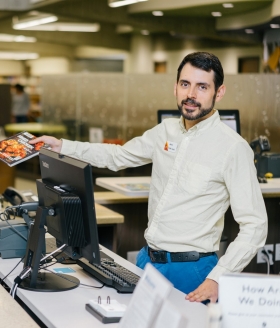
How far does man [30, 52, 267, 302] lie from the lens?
2.47 m

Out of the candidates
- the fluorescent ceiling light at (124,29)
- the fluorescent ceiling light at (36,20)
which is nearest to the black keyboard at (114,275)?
the fluorescent ceiling light at (36,20)

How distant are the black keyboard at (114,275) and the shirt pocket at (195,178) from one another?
1.43 ft

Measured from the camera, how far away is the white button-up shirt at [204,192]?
7.77ft

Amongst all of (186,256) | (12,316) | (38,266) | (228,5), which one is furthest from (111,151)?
(228,5)

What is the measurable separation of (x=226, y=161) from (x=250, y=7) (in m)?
7.73

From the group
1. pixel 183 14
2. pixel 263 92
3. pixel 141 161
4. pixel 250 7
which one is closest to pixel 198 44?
pixel 183 14

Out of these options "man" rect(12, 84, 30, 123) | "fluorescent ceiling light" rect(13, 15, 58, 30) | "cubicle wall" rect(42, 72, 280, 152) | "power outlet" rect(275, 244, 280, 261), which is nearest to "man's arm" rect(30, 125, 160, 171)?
"power outlet" rect(275, 244, 280, 261)

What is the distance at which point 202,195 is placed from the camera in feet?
8.43

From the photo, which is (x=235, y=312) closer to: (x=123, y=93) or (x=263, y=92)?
(x=263, y=92)

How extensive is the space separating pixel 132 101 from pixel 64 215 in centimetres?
717

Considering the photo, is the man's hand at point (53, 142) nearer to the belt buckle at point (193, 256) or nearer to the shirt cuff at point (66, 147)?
the shirt cuff at point (66, 147)

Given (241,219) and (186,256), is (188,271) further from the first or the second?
(241,219)

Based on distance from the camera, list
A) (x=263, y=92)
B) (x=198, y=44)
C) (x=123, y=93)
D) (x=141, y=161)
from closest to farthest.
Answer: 1. (x=141, y=161)
2. (x=263, y=92)
3. (x=123, y=93)
4. (x=198, y=44)

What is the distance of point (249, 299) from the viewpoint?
5.26ft
